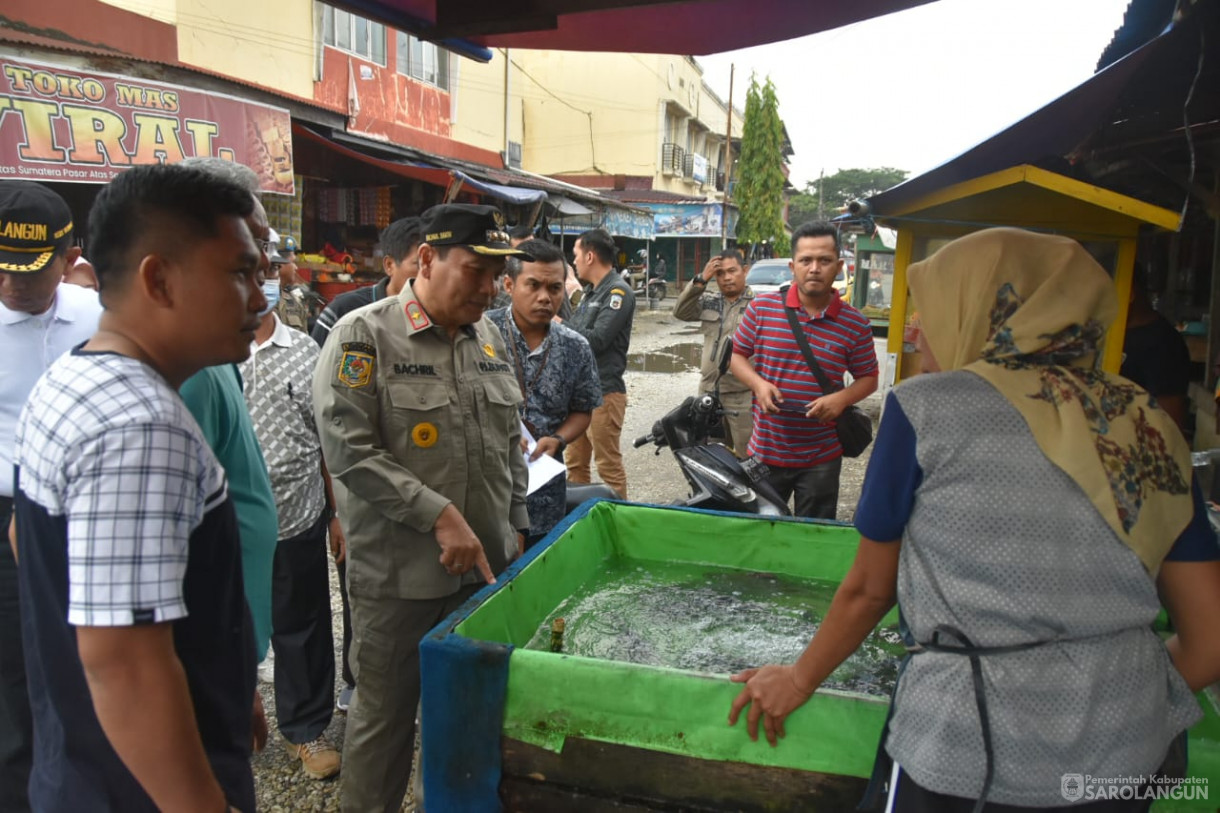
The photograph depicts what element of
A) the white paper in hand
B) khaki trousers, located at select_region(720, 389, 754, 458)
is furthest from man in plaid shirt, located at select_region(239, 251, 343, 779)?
khaki trousers, located at select_region(720, 389, 754, 458)

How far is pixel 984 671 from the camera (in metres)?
1.30

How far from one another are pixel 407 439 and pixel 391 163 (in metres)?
9.33

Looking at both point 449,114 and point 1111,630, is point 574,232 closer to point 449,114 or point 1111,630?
point 449,114

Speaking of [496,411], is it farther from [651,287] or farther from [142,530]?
[651,287]

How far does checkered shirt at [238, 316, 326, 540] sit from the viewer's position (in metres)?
2.80

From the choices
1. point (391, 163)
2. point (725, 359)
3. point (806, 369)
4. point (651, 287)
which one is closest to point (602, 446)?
point (725, 359)

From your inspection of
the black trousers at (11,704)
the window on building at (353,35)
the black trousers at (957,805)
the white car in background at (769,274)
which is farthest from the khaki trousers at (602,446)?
the white car in background at (769,274)

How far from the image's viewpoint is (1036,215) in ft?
12.4

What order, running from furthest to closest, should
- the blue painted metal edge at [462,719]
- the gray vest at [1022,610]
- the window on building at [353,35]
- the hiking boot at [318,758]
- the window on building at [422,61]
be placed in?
1. the window on building at [422,61]
2. the window on building at [353,35]
3. the hiking boot at [318,758]
4. the blue painted metal edge at [462,719]
5. the gray vest at [1022,610]

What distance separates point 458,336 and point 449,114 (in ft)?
48.1

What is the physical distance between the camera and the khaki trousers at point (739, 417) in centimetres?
500

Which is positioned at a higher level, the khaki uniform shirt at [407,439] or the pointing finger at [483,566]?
the khaki uniform shirt at [407,439]

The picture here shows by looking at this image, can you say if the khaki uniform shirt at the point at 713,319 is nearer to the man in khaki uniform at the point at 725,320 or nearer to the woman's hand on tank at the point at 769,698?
the man in khaki uniform at the point at 725,320

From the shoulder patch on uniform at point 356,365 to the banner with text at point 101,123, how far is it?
18.2 feet
